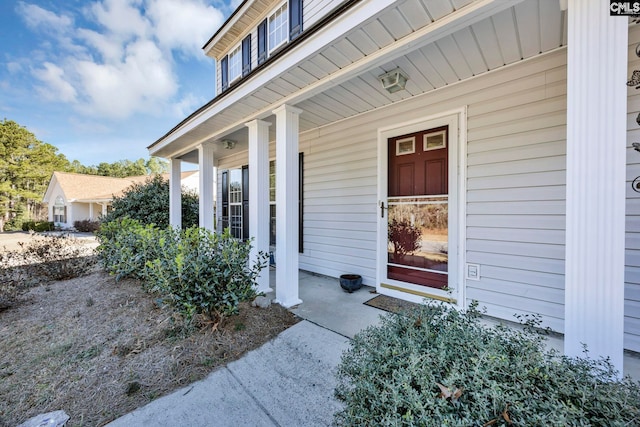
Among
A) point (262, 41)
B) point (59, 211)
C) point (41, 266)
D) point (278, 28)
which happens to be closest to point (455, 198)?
point (278, 28)

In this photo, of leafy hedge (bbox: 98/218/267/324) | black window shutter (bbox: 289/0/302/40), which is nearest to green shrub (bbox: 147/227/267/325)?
leafy hedge (bbox: 98/218/267/324)

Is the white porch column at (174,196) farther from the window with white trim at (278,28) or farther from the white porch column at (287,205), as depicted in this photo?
the white porch column at (287,205)

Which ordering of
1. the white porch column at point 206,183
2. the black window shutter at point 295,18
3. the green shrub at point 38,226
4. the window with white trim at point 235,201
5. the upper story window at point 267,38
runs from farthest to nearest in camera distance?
the green shrub at point 38,226, the window with white trim at point 235,201, the white porch column at point 206,183, the upper story window at point 267,38, the black window shutter at point 295,18

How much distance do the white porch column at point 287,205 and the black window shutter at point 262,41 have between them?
322cm

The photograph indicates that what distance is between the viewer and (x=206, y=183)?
16.8 ft

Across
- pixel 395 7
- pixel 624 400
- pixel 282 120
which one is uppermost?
pixel 395 7

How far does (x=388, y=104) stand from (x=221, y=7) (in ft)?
21.4

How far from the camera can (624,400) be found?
840mm

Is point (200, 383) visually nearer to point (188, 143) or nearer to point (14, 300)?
point (14, 300)

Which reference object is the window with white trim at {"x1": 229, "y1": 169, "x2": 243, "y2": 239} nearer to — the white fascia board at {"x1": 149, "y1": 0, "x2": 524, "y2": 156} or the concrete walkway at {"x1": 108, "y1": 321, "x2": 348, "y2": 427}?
the white fascia board at {"x1": 149, "y1": 0, "x2": 524, "y2": 156}

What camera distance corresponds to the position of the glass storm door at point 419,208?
324 cm

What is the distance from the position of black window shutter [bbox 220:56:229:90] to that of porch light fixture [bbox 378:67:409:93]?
5.52 meters

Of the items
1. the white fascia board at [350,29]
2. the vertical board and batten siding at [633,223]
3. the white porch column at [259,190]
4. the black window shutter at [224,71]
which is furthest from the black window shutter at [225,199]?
the vertical board and batten siding at [633,223]

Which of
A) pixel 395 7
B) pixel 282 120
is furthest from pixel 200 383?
pixel 395 7
